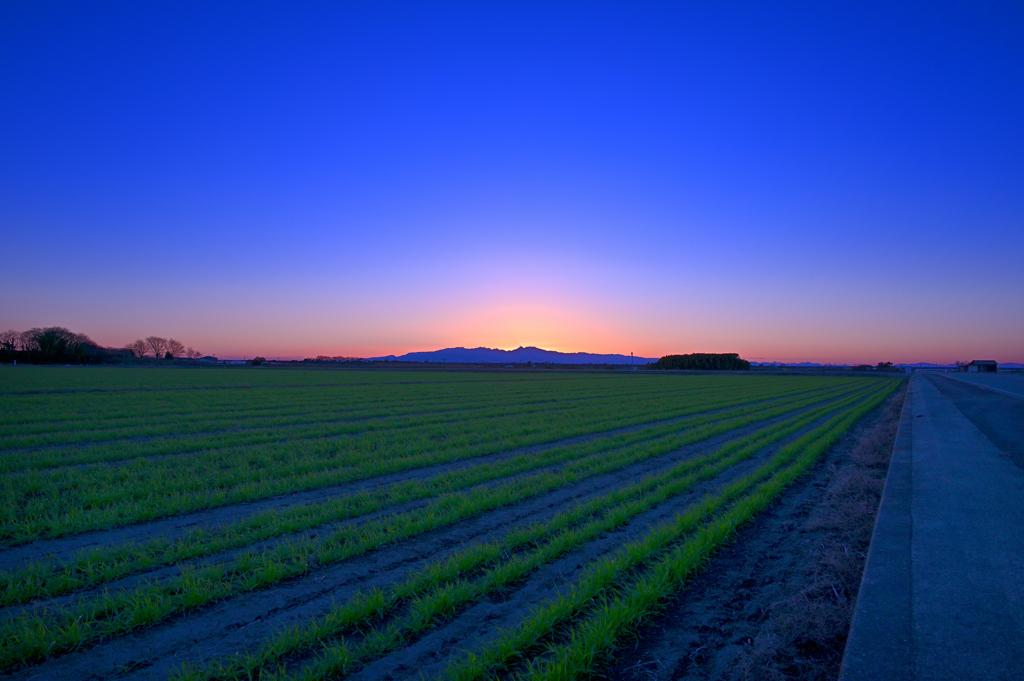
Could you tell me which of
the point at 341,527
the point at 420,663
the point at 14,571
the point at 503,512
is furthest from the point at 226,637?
the point at 503,512

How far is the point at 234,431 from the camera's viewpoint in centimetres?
1403

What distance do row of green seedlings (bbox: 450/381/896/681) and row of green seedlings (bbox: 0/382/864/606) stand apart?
3.00m

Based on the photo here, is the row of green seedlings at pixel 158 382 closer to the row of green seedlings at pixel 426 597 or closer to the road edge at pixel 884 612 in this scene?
the row of green seedlings at pixel 426 597

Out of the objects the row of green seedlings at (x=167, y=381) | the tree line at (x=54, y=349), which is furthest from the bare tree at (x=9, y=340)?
the row of green seedlings at (x=167, y=381)

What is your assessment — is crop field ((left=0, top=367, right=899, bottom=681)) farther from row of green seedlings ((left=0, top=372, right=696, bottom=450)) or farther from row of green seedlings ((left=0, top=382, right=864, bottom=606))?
row of green seedlings ((left=0, top=372, right=696, bottom=450))

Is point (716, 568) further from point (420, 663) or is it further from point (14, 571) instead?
point (14, 571)

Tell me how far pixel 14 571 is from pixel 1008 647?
8030 mm

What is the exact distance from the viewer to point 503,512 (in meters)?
6.69

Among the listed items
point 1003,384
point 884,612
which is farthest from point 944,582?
point 1003,384

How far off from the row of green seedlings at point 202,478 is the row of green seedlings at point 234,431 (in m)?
1.43

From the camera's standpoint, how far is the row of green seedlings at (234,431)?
1034cm

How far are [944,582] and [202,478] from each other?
9.84m

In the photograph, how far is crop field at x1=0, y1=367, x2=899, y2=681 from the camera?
11.2ft

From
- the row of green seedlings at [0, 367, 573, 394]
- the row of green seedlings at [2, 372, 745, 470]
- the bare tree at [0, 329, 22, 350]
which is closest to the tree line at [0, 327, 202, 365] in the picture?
the bare tree at [0, 329, 22, 350]
